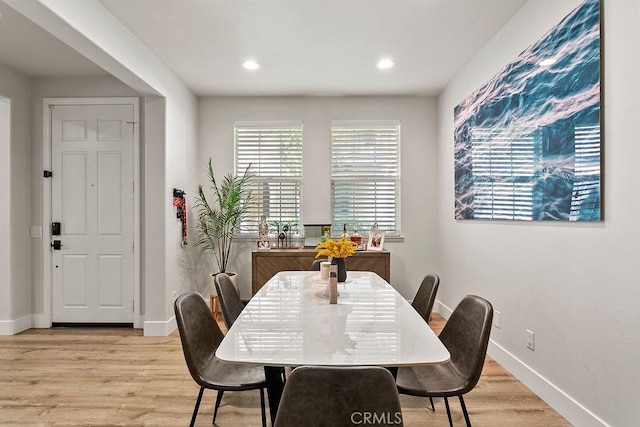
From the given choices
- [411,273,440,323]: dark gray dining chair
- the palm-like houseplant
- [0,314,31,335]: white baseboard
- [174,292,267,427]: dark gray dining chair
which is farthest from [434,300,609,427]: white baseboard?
[0,314,31,335]: white baseboard

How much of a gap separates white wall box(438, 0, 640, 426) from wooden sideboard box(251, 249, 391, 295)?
3.97ft

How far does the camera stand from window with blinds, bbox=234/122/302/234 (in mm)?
4812

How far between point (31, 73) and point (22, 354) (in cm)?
281

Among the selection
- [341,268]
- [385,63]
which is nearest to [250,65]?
[385,63]

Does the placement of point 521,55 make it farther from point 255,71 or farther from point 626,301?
point 255,71

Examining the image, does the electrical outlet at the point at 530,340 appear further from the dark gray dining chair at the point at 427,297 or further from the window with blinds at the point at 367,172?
the window with blinds at the point at 367,172

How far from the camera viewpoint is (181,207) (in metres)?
4.13

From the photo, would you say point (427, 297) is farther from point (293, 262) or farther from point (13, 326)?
point (13, 326)

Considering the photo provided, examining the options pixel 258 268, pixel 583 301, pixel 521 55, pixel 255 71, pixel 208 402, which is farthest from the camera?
pixel 258 268

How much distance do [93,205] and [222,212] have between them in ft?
4.47

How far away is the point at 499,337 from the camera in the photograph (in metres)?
3.09

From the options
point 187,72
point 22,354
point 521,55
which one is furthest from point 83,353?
point 521,55

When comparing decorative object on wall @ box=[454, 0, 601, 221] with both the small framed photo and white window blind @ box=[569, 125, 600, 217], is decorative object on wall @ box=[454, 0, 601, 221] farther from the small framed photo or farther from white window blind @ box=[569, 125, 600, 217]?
the small framed photo

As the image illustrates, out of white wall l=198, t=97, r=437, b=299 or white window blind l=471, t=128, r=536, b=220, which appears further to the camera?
white wall l=198, t=97, r=437, b=299
